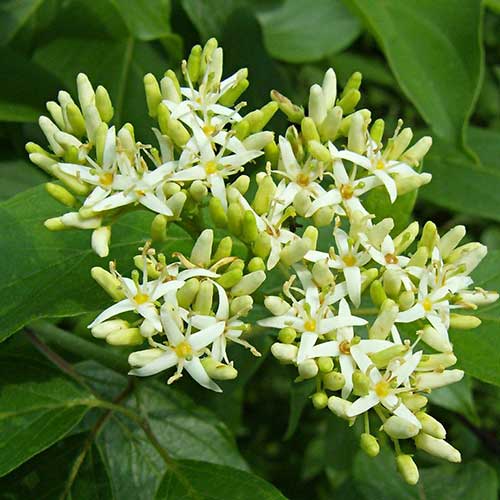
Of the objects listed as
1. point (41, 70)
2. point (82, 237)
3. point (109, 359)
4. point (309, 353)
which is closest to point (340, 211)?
point (309, 353)

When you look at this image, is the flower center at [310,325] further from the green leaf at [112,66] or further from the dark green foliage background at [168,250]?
the green leaf at [112,66]

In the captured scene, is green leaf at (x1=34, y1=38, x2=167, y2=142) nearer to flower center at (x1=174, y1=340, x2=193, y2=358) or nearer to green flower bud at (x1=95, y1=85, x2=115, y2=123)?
green flower bud at (x1=95, y1=85, x2=115, y2=123)

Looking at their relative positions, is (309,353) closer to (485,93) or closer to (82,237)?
(82,237)

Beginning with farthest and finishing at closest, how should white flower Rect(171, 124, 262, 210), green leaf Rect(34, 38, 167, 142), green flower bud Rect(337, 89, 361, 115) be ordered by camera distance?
green leaf Rect(34, 38, 167, 142), green flower bud Rect(337, 89, 361, 115), white flower Rect(171, 124, 262, 210)

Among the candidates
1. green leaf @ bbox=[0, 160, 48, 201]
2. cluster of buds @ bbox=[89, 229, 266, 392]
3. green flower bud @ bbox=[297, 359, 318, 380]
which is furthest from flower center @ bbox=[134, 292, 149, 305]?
green leaf @ bbox=[0, 160, 48, 201]

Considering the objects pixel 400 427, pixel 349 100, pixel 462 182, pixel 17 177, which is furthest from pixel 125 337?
pixel 462 182

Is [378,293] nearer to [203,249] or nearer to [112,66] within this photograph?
[203,249]
